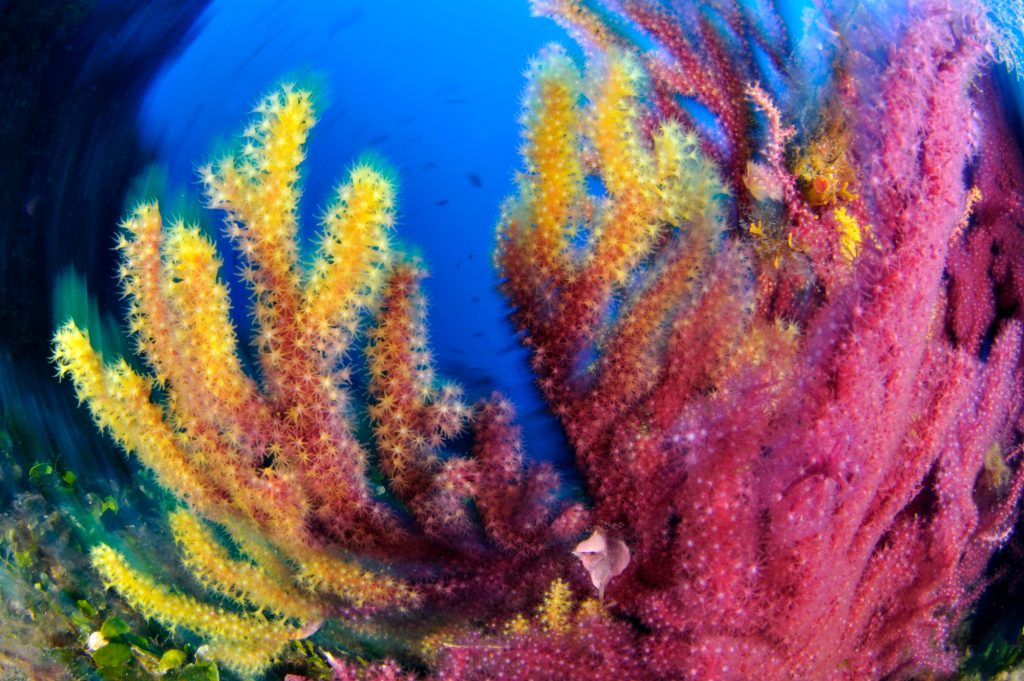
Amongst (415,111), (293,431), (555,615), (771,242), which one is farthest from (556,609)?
(415,111)

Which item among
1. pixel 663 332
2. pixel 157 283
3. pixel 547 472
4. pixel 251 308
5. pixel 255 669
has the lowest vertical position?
pixel 255 669

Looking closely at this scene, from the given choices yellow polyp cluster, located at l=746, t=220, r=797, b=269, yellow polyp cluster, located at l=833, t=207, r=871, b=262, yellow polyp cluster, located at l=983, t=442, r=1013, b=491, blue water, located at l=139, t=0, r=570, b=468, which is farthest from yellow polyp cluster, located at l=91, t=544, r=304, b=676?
yellow polyp cluster, located at l=983, t=442, r=1013, b=491

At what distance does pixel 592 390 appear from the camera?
73.3 inches

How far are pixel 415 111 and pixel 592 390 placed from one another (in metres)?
0.88

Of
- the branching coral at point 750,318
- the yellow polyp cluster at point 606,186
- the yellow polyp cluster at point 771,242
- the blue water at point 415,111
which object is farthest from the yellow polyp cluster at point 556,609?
Answer: the yellow polyp cluster at point 771,242

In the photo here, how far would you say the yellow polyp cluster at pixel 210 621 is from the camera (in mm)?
1838

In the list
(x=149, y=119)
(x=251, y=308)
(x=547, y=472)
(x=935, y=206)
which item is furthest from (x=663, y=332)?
(x=149, y=119)

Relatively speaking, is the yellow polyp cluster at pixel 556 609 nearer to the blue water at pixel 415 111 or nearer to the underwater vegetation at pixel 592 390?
the underwater vegetation at pixel 592 390

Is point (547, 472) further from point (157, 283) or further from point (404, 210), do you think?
point (157, 283)

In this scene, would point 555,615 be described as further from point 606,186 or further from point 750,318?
point 606,186

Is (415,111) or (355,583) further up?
(415,111)

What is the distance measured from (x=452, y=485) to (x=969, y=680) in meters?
2.03

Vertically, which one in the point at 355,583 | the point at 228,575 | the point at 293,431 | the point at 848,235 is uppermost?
the point at 293,431

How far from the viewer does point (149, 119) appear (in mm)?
1744
